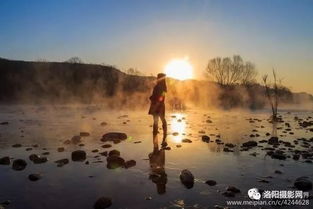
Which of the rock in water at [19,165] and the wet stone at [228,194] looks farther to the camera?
the rock in water at [19,165]

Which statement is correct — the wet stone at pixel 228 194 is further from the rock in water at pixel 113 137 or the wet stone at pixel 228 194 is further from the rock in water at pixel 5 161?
the rock in water at pixel 113 137

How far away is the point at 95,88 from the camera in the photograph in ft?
277

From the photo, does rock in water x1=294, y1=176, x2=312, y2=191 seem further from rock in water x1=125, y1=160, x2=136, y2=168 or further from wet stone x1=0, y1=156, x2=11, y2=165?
wet stone x1=0, y1=156, x2=11, y2=165

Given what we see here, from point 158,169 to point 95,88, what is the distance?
248 feet

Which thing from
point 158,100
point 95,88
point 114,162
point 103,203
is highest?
point 95,88

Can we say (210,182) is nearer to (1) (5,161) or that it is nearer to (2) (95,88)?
(1) (5,161)

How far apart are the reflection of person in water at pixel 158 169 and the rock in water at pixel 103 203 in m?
1.32

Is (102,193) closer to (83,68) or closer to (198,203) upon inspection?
(198,203)

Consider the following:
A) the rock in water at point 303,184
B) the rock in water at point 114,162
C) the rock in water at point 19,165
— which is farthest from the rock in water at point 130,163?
the rock in water at point 303,184

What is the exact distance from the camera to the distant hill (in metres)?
72.2

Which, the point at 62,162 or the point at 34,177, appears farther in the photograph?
the point at 62,162

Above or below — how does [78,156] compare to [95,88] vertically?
below

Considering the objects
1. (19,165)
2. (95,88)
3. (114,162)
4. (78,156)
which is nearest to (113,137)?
(78,156)

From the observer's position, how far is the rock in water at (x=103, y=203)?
23.7 feet
